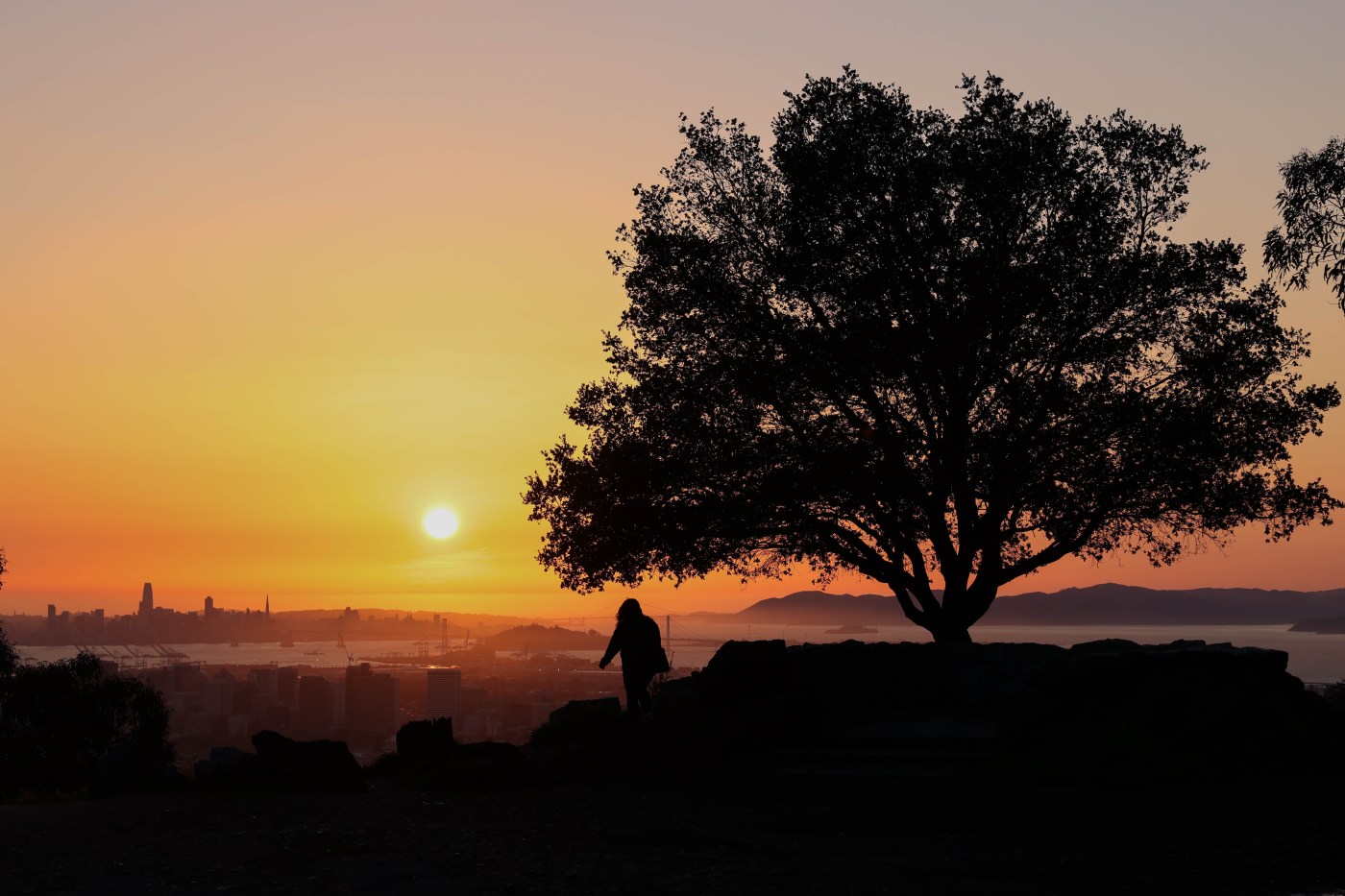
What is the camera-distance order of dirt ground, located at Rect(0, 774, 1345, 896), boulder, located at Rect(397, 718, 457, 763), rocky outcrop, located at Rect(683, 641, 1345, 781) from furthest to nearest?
boulder, located at Rect(397, 718, 457, 763) → rocky outcrop, located at Rect(683, 641, 1345, 781) → dirt ground, located at Rect(0, 774, 1345, 896)

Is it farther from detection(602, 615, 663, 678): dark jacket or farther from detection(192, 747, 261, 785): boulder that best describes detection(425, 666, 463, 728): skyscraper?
detection(192, 747, 261, 785): boulder

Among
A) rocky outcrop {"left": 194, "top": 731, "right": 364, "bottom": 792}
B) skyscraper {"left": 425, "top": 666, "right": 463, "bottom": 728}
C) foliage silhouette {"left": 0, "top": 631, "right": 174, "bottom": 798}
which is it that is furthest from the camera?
skyscraper {"left": 425, "top": 666, "right": 463, "bottom": 728}

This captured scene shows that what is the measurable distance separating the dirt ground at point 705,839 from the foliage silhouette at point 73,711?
21236mm

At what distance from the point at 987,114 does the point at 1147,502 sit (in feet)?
31.2

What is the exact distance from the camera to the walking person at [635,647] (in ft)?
67.9

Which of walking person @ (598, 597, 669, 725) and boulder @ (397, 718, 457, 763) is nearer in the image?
boulder @ (397, 718, 457, 763)

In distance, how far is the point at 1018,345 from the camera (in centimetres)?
2661

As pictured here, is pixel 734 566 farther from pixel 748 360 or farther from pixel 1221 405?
pixel 1221 405

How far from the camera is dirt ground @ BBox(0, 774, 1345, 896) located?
11.2m

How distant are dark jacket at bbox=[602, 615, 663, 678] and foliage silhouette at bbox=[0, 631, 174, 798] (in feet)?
66.6

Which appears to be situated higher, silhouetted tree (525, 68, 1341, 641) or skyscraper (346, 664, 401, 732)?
silhouetted tree (525, 68, 1341, 641)

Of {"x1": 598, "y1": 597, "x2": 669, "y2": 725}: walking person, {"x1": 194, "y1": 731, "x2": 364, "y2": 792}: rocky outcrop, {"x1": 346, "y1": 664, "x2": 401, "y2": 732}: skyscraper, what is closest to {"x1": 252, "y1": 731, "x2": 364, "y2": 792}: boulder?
{"x1": 194, "y1": 731, "x2": 364, "y2": 792}: rocky outcrop

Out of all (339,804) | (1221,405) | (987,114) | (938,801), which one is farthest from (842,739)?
(987,114)

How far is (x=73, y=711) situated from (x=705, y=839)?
3074 cm
